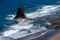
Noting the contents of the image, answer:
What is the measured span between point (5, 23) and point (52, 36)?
8.36 metres

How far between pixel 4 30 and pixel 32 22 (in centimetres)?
334

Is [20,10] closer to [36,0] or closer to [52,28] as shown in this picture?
[52,28]

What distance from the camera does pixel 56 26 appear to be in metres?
20.9

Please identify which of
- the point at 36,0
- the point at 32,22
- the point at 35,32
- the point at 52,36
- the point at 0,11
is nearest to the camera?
the point at 52,36

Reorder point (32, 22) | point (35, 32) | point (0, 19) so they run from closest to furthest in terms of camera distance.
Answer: point (35, 32)
point (32, 22)
point (0, 19)

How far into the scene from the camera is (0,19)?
92.2 ft

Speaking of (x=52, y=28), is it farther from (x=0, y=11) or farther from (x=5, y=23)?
(x=0, y=11)

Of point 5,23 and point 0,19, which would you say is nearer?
point 5,23

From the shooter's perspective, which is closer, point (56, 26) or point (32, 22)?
point (56, 26)

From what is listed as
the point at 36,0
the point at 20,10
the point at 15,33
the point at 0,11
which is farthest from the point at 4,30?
the point at 36,0

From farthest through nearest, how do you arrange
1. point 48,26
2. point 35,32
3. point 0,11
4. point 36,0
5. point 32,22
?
point 36,0 < point 0,11 < point 32,22 < point 48,26 < point 35,32

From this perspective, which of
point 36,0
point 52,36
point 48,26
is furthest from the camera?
point 36,0

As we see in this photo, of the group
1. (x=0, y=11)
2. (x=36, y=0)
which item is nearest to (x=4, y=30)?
(x=0, y=11)

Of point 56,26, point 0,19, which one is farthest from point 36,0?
point 56,26
